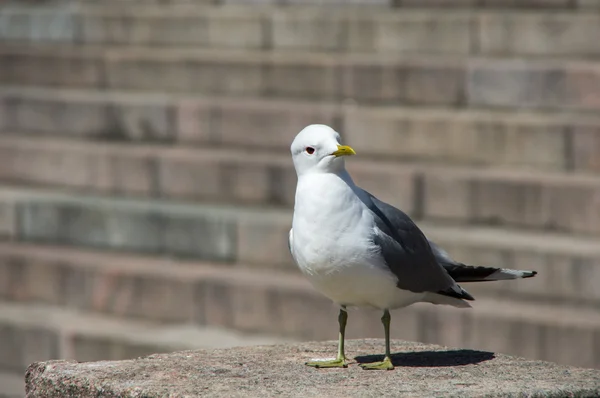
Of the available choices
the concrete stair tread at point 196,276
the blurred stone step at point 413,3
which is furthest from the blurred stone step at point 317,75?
the concrete stair tread at point 196,276

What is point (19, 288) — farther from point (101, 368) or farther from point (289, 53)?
point (101, 368)

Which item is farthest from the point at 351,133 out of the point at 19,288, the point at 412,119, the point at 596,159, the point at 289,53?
the point at 19,288

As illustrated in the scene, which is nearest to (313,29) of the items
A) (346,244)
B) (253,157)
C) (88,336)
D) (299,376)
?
(253,157)

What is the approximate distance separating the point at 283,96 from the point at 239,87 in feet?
1.56

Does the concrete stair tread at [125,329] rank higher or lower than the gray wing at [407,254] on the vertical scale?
higher

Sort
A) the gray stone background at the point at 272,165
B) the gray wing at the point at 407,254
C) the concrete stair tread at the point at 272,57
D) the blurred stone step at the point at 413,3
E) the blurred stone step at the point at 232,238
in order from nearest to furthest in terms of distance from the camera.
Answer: the gray wing at the point at 407,254, the blurred stone step at the point at 232,238, the gray stone background at the point at 272,165, the concrete stair tread at the point at 272,57, the blurred stone step at the point at 413,3

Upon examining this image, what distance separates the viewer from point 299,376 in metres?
4.99

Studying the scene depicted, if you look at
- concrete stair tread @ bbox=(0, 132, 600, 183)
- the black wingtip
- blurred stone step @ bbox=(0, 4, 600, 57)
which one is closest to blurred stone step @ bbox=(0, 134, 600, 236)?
concrete stair tread @ bbox=(0, 132, 600, 183)

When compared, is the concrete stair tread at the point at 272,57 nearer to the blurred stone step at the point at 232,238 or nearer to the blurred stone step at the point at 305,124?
the blurred stone step at the point at 305,124

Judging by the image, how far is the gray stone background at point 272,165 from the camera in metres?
8.32

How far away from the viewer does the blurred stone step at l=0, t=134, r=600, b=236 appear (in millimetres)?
8414

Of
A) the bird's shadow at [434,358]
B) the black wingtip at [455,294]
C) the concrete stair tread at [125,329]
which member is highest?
the concrete stair tread at [125,329]

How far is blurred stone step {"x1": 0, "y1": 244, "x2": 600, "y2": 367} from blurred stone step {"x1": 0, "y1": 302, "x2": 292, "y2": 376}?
0.07 feet

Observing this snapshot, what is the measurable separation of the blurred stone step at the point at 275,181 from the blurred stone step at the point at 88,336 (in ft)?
4.04
